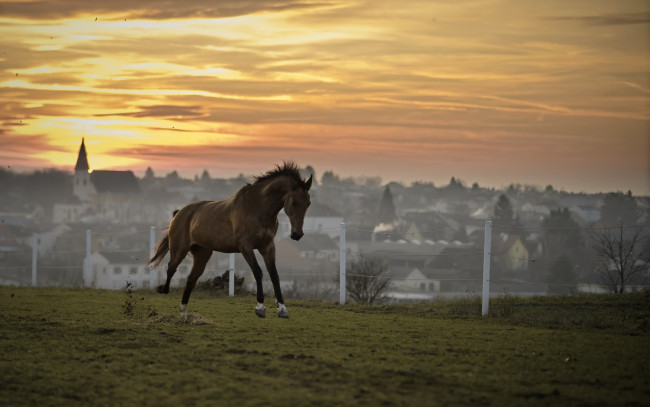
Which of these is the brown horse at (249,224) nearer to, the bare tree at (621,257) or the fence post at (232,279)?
the fence post at (232,279)

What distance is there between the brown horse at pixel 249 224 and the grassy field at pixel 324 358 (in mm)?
920

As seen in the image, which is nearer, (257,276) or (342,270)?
(257,276)

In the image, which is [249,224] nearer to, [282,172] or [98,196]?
[282,172]

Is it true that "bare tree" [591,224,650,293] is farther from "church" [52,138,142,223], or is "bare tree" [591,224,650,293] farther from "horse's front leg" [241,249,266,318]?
"church" [52,138,142,223]

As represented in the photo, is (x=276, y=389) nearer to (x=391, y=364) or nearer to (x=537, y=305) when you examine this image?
(x=391, y=364)

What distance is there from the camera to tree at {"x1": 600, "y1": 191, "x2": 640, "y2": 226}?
344ft

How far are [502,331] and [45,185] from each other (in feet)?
555

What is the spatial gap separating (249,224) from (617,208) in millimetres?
107183

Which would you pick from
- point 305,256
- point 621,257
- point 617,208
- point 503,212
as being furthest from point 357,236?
point 621,257

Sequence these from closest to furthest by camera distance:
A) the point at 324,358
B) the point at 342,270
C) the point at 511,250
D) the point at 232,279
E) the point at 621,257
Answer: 1. the point at 324,358
2. the point at 342,270
3. the point at 232,279
4. the point at 621,257
5. the point at 511,250

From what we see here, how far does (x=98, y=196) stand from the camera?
188 m

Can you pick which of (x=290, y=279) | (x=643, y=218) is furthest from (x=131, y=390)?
(x=643, y=218)

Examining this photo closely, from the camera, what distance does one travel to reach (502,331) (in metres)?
12.1

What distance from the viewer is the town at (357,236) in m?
59.9
